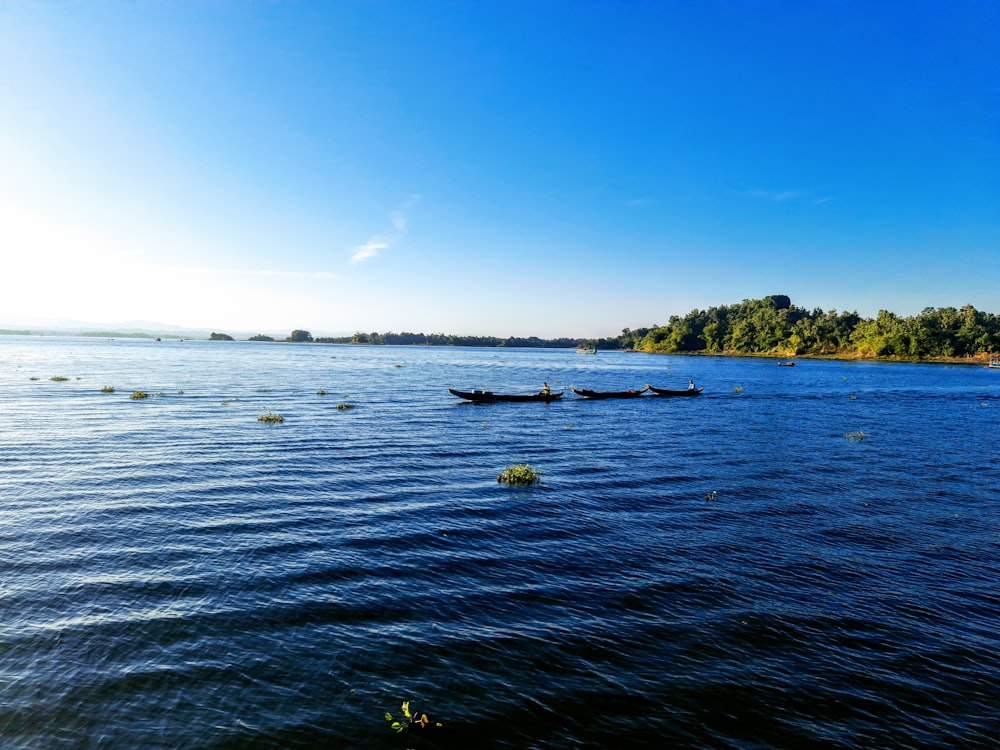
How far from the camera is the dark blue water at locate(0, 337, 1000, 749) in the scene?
10.2m

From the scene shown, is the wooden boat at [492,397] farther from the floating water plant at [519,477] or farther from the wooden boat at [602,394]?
the floating water plant at [519,477]

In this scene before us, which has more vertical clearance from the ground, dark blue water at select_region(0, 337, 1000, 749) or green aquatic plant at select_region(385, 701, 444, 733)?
green aquatic plant at select_region(385, 701, 444, 733)

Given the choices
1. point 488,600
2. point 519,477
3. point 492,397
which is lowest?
point 488,600

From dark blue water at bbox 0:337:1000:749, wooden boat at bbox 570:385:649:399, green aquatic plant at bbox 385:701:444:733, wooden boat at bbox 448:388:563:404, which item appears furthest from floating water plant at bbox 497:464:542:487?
wooden boat at bbox 570:385:649:399

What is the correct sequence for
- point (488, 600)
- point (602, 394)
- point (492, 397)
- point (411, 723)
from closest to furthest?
point (411, 723) → point (488, 600) → point (492, 397) → point (602, 394)

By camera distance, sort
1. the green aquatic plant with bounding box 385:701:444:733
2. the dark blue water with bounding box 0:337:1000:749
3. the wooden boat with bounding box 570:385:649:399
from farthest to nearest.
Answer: the wooden boat with bounding box 570:385:649:399, the dark blue water with bounding box 0:337:1000:749, the green aquatic plant with bounding box 385:701:444:733

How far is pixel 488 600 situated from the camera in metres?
14.8

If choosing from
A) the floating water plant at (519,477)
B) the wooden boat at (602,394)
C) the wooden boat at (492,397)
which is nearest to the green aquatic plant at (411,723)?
the floating water plant at (519,477)

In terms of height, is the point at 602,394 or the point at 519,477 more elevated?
the point at 602,394

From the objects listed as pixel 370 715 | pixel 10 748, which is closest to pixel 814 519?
pixel 370 715

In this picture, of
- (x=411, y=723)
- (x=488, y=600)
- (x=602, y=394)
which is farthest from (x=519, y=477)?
(x=602, y=394)

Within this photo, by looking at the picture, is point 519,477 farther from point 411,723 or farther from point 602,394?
point 602,394

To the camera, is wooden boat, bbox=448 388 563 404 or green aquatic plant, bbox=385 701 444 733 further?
wooden boat, bbox=448 388 563 404

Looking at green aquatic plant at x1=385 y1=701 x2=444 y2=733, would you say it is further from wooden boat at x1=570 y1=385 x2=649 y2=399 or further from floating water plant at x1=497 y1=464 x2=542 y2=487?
wooden boat at x1=570 y1=385 x2=649 y2=399
